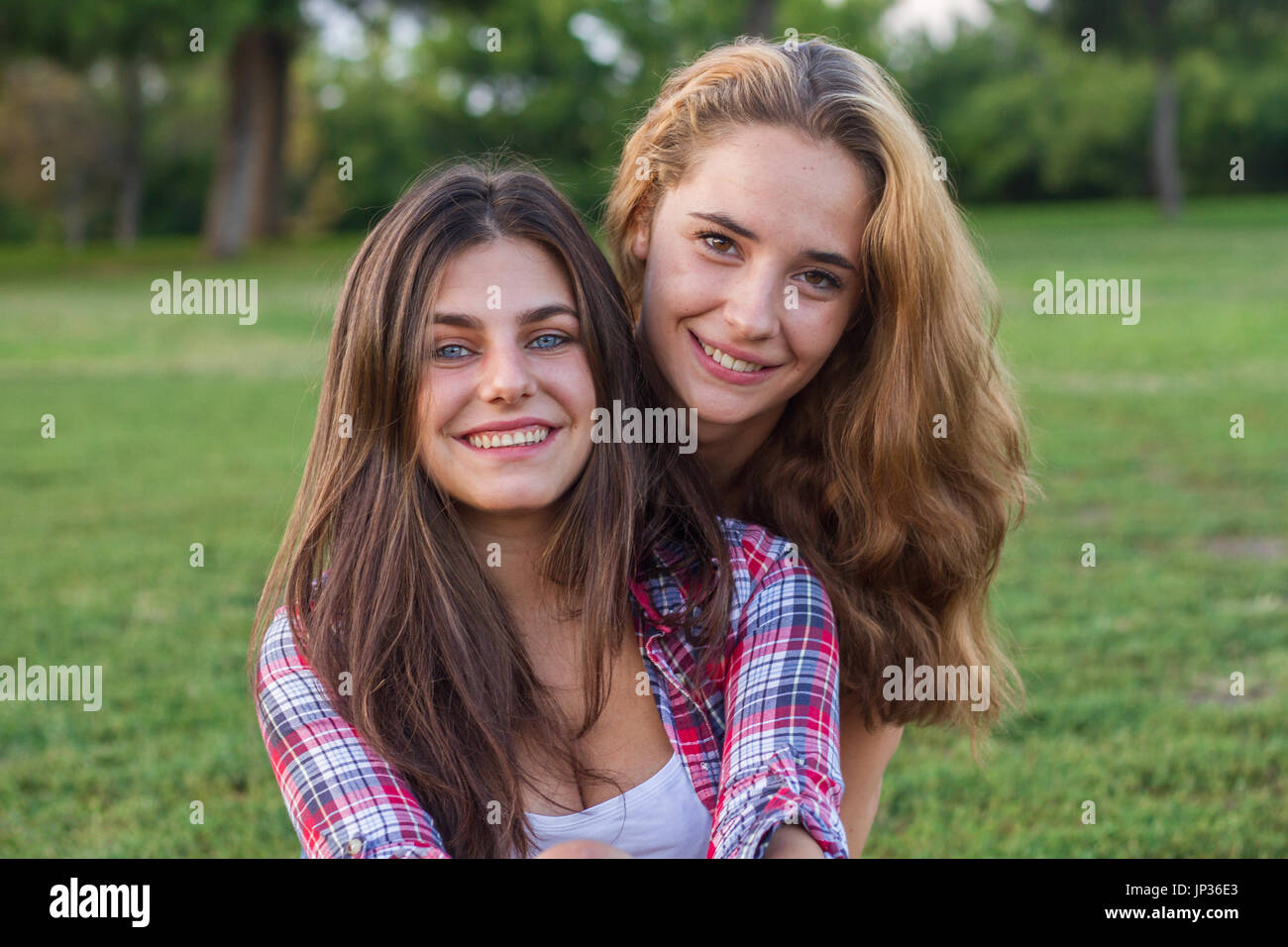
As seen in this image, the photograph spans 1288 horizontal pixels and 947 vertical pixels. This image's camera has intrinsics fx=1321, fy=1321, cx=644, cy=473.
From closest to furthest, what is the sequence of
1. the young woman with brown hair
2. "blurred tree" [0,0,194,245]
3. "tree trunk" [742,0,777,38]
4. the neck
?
the young woman with brown hair → the neck → "blurred tree" [0,0,194,245] → "tree trunk" [742,0,777,38]

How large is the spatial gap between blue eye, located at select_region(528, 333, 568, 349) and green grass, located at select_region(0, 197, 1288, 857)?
2.07ft

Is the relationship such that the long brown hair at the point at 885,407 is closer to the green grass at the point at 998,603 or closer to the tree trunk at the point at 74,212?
the green grass at the point at 998,603

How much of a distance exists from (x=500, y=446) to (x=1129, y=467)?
6.88m

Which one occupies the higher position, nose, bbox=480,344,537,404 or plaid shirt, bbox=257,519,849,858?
nose, bbox=480,344,537,404

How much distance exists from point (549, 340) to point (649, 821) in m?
0.87

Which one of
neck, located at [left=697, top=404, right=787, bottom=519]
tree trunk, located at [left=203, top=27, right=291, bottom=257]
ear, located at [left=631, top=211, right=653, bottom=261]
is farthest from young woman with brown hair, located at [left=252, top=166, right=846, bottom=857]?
tree trunk, located at [left=203, top=27, right=291, bottom=257]

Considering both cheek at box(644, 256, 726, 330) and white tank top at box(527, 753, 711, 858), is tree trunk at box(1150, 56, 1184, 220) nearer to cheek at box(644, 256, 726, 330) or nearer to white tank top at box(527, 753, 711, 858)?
cheek at box(644, 256, 726, 330)

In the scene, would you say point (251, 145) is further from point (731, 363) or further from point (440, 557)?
point (440, 557)

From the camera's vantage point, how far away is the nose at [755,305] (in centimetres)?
264

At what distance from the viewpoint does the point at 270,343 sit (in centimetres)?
1530

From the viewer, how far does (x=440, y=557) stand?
7.59 ft

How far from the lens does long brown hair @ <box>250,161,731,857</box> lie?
222 centimetres

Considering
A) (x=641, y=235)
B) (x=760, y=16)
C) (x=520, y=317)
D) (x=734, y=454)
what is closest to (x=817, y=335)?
(x=734, y=454)
